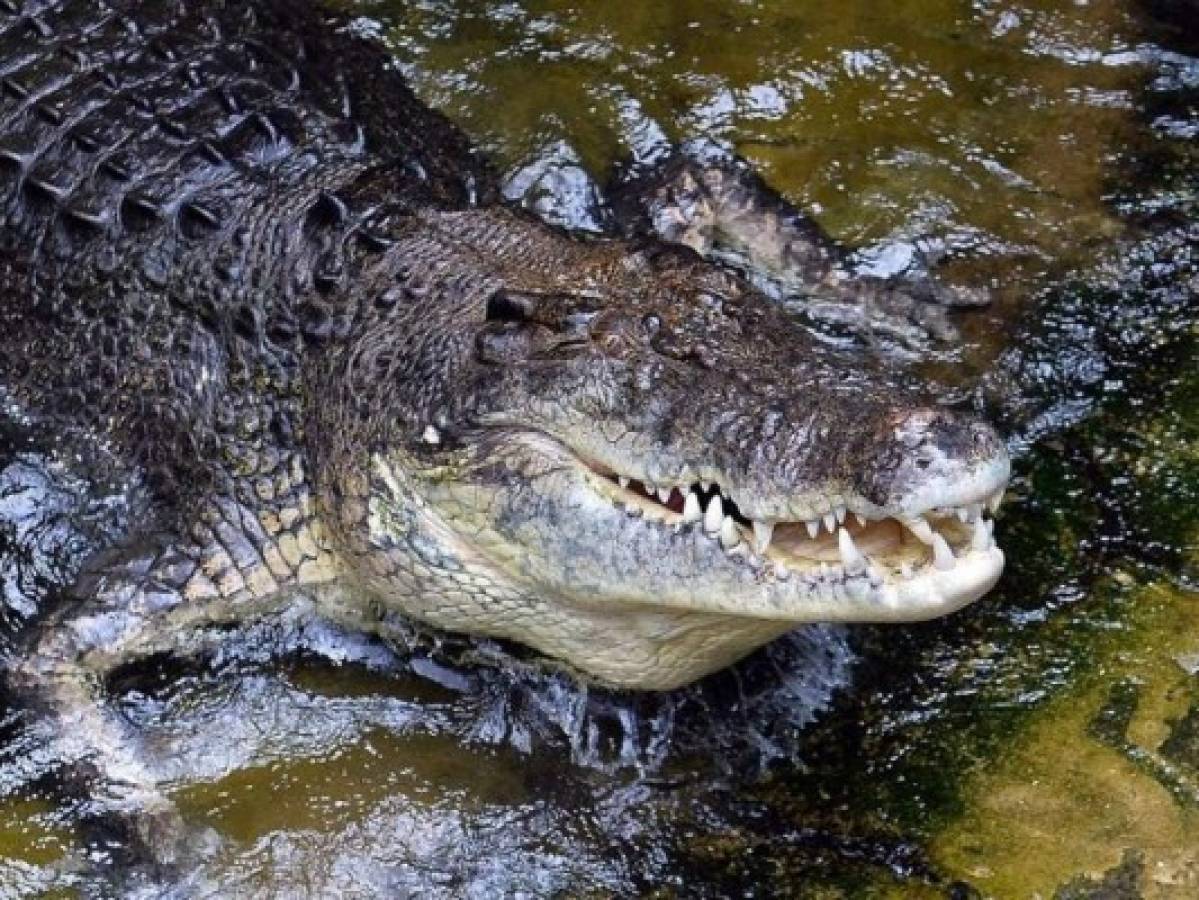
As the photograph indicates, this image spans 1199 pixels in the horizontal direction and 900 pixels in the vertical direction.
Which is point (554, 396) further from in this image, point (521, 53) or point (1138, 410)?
point (521, 53)

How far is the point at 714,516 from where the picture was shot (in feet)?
10.8

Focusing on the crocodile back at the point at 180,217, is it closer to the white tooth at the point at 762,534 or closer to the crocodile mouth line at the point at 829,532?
the crocodile mouth line at the point at 829,532

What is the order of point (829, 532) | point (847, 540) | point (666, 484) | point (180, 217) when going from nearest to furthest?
point (847, 540) → point (829, 532) → point (666, 484) → point (180, 217)

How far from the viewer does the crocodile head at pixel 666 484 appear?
3.01 metres

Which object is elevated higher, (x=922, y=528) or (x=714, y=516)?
(x=922, y=528)

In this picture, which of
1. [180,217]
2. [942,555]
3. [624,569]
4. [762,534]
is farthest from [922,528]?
[180,217]

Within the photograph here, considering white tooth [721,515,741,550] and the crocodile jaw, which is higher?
white tooth [721,515,741,550]

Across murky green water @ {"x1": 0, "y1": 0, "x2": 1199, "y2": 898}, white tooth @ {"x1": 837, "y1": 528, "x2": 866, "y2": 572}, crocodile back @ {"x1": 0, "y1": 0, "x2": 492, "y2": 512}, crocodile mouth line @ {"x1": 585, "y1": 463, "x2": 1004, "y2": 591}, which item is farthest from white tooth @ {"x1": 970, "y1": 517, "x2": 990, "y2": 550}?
crocodile back @ {"x1": 0, "y1": 0, "x2": 492, "y2": 512}

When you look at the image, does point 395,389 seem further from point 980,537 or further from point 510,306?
point 980,537

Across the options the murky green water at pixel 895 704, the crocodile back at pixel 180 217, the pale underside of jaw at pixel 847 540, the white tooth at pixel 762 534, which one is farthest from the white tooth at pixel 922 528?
the crocodile back at pixel 180 217

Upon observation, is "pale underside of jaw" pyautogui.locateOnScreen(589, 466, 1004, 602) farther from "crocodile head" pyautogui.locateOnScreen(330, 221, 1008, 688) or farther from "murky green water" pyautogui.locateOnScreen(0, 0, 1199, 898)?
"murky green water" pyautogui.locateOnScreen(0, 0, 1199, 898)

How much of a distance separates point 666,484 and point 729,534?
212mm

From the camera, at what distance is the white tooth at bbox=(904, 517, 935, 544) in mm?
2986

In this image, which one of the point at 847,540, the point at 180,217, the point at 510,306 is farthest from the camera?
the point at 180,217
